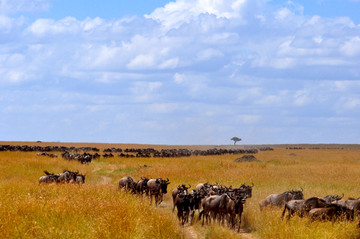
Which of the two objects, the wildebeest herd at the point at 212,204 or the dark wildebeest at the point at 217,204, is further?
the dark wildebeest at the point at 217,204

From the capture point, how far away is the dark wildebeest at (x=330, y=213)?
12.3m

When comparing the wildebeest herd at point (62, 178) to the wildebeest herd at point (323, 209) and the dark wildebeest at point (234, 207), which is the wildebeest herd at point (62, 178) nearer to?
the dark wildebeest at point (234, 207)

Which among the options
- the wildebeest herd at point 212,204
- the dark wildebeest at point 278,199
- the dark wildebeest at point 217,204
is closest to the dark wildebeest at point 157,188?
the wildebeest herd at point 212,204

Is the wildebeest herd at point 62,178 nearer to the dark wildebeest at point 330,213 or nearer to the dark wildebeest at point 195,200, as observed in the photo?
the dark wildebeest at point 195,200

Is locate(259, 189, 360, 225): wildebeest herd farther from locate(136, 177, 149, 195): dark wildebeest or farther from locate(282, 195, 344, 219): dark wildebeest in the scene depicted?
locate(136, 177, 149, 195): dark wildebeest

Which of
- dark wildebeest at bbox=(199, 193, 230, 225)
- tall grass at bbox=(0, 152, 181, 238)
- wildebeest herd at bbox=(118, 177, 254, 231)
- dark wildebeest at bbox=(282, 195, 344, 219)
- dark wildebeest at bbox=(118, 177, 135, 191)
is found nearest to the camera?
tall grass at bbox=(0, 152, 181, 238)

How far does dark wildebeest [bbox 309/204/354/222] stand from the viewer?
12.3m

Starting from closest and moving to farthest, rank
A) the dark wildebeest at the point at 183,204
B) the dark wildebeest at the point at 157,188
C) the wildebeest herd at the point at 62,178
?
the dark wildebeest at the point at 183,204 < the dark wildebeest at the point at 157,188 < the wildebeest herd at the point at 62,178

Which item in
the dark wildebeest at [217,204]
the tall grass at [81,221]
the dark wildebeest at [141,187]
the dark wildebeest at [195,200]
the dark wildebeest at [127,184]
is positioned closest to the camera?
the tall grass at [81,221]

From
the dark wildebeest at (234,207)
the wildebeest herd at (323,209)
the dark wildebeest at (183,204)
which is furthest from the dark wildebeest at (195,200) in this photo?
the wildebeest herd at (323,209)

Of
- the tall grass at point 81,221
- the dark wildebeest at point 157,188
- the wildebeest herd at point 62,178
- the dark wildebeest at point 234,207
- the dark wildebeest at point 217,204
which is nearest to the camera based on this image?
the tall grass at point 81,221

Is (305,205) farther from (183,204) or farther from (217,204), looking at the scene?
(183,204)

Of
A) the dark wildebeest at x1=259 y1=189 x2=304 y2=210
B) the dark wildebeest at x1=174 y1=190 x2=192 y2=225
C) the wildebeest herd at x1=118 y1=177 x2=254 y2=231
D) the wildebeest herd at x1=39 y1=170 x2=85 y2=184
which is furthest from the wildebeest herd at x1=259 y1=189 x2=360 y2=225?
the wildebeest herd at x1=39 y1=170 x2=85 y2=184

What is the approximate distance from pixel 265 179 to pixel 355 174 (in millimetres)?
8629
